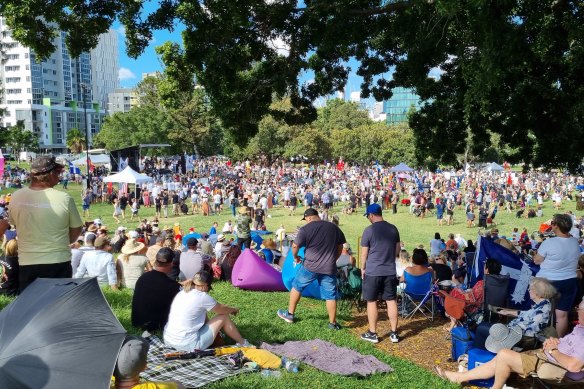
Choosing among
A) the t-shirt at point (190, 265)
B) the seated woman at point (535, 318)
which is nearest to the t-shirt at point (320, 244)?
the seated woman at point (535, 318)

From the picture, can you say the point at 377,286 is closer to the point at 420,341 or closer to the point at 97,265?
the point at 420,341

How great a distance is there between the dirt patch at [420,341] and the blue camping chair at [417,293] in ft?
0.39

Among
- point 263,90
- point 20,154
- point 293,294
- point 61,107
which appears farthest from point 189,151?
point 61,107

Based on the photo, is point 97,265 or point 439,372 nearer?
point 439,372

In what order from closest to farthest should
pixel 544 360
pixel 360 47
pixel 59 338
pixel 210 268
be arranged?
1. pixel 59 338
2. pixel 544 360
3. pixel 210 268
4. pixel 360 47

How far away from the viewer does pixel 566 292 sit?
18.8 ft

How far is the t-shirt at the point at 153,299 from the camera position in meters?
→ 5.46

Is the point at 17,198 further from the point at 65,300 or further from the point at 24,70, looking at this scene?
the point at 24,70

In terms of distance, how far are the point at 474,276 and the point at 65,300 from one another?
20.3 feet

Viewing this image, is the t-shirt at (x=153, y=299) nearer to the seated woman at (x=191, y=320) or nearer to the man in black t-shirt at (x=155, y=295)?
the man in black t-shirt at (x=155, y=295)

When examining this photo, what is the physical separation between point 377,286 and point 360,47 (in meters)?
6.07

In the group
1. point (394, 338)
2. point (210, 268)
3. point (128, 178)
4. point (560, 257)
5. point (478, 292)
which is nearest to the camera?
point (560, 257)

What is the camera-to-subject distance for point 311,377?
4.80 m

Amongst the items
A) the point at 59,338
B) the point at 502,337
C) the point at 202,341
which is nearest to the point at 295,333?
the point at 202,341
